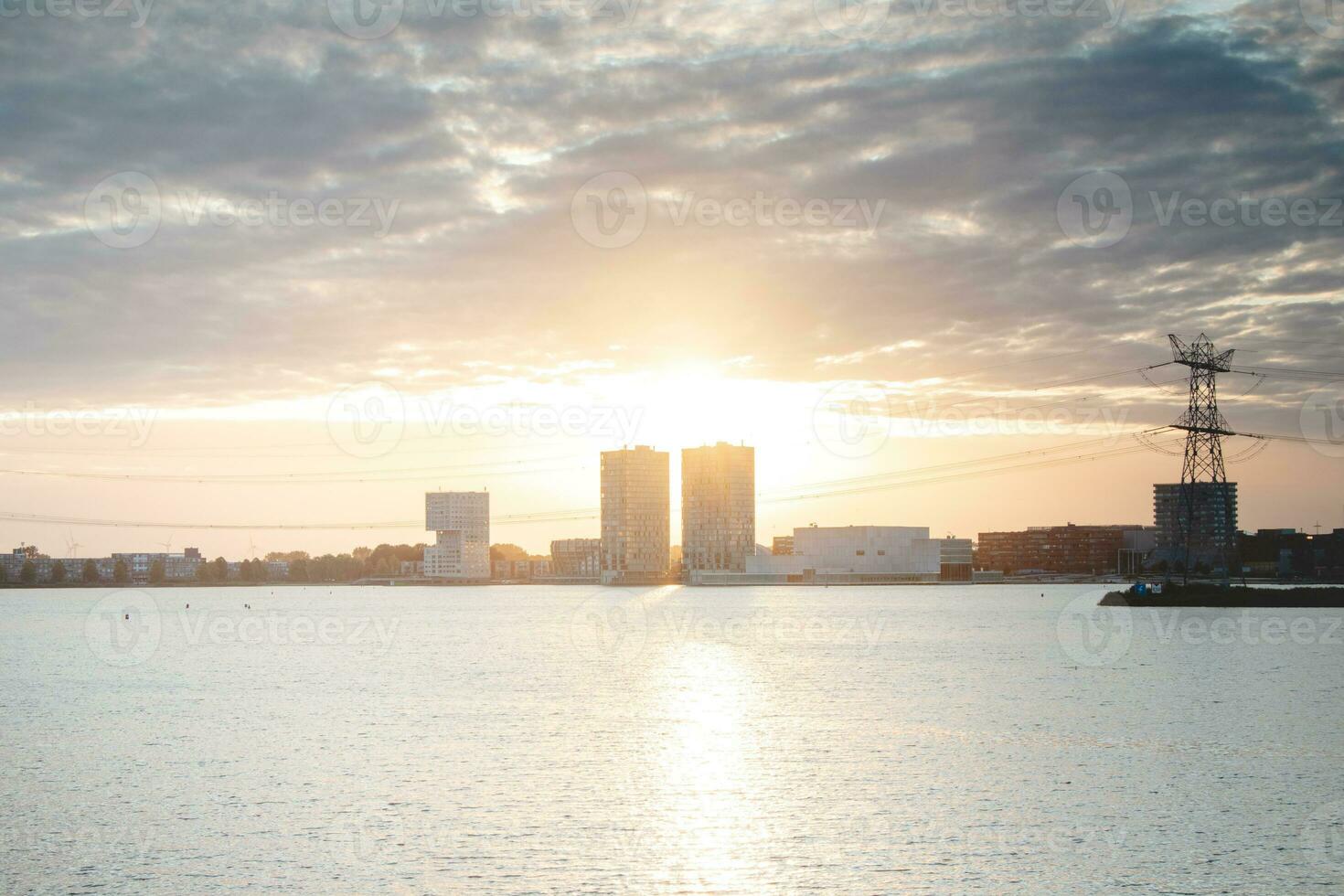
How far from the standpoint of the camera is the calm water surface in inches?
1143

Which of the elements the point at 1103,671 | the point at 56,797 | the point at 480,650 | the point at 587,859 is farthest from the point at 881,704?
the point at 480,650

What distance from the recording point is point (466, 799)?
120ft

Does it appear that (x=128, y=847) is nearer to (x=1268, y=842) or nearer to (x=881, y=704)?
(x=1268, y=842)

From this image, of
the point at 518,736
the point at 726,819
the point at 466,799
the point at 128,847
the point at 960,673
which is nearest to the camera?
the point at 128,847

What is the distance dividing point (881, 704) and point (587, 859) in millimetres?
34192

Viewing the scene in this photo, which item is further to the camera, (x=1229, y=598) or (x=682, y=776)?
(x=1229, y=598)

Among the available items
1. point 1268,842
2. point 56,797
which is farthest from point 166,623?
point 1268,842

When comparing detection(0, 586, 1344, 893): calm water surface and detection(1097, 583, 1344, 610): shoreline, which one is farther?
detection(1097, 583, 1344, 610): shoreline

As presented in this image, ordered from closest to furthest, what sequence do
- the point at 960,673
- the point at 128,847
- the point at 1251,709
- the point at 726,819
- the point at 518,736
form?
the point at 128,847 → the point at 726,819 → the point at 518,736 → the point at 1251,709 → the point at 960,673

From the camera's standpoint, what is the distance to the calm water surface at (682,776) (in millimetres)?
29031

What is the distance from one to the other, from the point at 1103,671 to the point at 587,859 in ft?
195

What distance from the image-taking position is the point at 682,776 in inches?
1596

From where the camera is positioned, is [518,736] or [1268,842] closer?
[1268,842]

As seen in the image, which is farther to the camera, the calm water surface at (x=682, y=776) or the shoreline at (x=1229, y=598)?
the shoreline at (x=1229, y=598)
